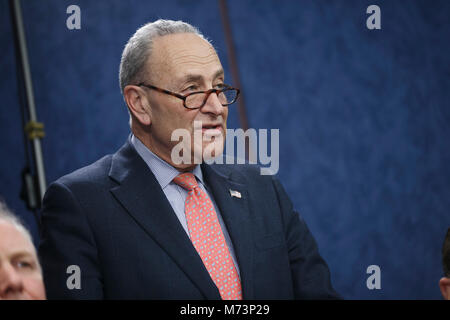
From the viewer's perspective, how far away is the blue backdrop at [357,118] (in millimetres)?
2191

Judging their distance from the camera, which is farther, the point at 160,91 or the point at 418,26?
the point at 418,26

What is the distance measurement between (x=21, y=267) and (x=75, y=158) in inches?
36.3

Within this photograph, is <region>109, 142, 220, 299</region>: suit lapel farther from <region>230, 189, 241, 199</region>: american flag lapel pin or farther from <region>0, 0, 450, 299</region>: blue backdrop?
<region>0, 0, 450, 299</region>: blue backdrop

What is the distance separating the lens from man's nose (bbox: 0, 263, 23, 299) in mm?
983

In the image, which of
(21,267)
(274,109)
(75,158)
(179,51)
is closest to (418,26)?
(274,109)

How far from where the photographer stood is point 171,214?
1248 mm

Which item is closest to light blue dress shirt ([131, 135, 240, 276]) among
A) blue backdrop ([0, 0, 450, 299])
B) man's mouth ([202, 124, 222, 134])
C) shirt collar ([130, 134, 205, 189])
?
shirt collar ([130, 134, 205, 189])

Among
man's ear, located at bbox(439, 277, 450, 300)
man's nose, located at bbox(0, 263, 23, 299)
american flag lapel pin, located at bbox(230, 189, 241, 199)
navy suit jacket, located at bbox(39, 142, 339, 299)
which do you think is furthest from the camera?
american flag lapel pin, located at bbox(230, 189, 241, 199)

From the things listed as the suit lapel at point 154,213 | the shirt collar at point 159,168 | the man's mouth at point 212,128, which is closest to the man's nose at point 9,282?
the suit lapel at point 154,213

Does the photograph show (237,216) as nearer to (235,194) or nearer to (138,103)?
(235,194)
